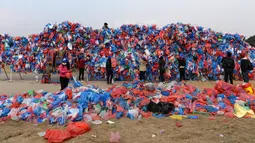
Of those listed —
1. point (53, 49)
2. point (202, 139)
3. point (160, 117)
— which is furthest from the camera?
point (53, 49)

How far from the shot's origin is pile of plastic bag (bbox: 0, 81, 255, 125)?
6180 millimetres

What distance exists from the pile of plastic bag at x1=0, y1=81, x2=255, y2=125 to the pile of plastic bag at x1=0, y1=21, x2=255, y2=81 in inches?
287

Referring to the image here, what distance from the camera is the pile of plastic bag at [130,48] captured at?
48.6 feet

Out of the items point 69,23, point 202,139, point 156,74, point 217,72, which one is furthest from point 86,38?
point 202,139

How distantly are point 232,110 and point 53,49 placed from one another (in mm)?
10857

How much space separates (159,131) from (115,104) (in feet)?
5.87

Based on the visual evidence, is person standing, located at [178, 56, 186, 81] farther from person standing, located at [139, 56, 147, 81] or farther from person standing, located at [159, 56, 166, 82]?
person standing, located at [139, 56, 147, 81]

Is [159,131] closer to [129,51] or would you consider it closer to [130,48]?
[129,51]

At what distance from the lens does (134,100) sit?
6.77m

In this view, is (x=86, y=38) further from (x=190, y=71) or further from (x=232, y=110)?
(x=232, y=110)

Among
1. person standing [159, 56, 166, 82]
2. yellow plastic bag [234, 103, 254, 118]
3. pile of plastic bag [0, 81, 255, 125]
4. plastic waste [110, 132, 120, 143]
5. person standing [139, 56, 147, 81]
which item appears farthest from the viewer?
person standing [139, 56, 147, 81]

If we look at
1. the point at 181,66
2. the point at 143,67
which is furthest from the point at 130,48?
the point at 181,66

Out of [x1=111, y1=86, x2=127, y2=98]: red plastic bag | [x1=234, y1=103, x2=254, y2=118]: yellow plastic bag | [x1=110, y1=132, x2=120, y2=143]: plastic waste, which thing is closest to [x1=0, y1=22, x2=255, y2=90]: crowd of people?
[x1=111, y1=86, x2=127, y2=98]: red plastic bag

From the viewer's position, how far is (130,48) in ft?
49.4
